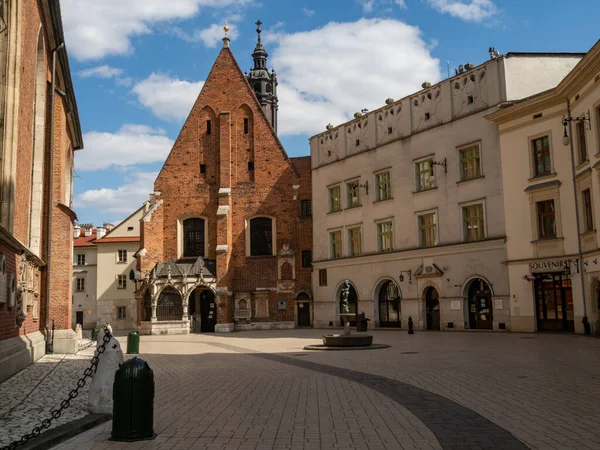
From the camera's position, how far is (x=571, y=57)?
33500 millimetres

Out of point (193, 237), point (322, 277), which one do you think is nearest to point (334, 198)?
point (322, 277)

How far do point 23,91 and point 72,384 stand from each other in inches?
290

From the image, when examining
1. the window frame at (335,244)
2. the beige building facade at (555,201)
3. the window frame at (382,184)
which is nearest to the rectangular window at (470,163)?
the beige building facade at (555,201)

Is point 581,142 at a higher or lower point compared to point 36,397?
higher

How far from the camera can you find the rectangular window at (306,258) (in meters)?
44.8

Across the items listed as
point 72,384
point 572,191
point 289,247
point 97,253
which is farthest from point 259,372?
point 97,253

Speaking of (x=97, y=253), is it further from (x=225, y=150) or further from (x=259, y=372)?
(x=259, y=372)

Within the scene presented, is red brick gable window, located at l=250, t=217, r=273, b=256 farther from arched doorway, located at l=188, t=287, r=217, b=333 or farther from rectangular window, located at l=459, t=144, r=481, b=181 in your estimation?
rectangular window, located at l=459, t=144, r=481, b=181

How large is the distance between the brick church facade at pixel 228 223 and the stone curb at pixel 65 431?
33365 mm

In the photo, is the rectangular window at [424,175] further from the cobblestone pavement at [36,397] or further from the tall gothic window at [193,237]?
the cobblestone pavement at [36,397]

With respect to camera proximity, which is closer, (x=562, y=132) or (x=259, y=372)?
(x=259, y=372)

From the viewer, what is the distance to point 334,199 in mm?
42875

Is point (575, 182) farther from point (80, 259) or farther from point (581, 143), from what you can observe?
point (80, 259)

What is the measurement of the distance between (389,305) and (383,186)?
22.5ft
